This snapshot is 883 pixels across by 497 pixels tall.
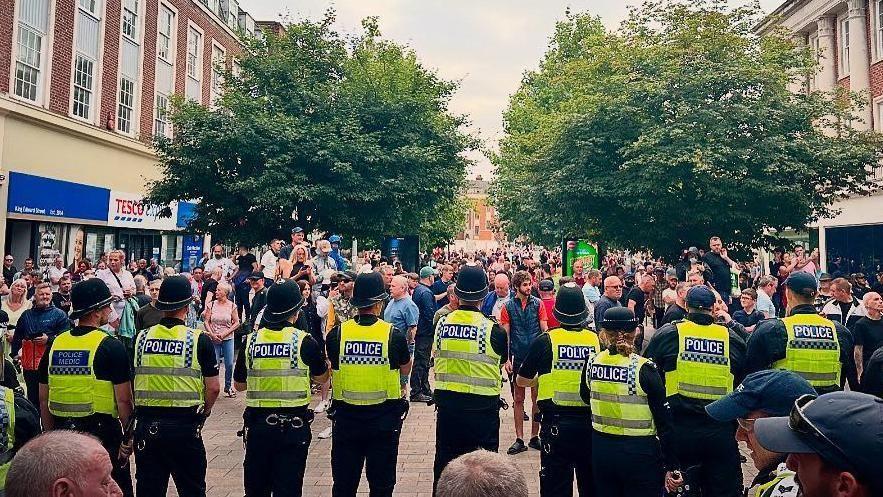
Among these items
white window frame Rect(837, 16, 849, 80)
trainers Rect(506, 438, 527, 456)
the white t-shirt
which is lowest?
trainers Rect(506, 438, 527, 456)

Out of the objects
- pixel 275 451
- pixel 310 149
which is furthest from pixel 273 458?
pixel 310 149

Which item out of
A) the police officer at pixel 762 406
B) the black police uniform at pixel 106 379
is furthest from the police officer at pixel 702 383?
the black police uniform at pixel 106 379

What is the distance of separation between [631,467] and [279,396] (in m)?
2.62

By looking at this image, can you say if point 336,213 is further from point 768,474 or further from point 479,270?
point 768,474

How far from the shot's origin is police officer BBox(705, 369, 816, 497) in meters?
2.76

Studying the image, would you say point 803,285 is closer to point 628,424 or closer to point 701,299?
point 701,299

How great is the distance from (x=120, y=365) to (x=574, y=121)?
52.9 feet

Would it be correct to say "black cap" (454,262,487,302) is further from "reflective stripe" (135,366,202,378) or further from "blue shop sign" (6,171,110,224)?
"blue shop sign" (6,171,110,224)

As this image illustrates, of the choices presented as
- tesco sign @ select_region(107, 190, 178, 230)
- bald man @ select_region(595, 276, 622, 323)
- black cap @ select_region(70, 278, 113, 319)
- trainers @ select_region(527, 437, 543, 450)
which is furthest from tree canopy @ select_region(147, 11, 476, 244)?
black cap @ select_region(70, 278, 113, 319)

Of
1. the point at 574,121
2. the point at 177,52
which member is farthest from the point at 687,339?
the point at 177,52

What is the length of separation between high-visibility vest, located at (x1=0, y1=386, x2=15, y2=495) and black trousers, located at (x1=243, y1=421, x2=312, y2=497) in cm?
173

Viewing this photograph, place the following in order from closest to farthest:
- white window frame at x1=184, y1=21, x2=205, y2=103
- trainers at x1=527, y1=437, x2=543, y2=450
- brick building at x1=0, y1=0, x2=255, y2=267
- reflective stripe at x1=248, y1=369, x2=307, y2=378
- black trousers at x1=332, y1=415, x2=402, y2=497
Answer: reflective stripe at x1=248, y1=369, x2=307, y2=378, black trousers at x1=332, y1=415, x2=402, y2=497, trainers at x1=527, y1=437, x2=543, y2=450, brick building at x1=0, y1=0, x2=255, y2=267, white window frame at x1=184, y1=21, x2=205, y2=103

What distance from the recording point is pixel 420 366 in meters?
10.2

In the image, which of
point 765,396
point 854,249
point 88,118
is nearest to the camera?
point 765,396
